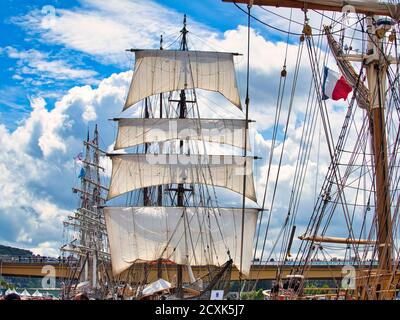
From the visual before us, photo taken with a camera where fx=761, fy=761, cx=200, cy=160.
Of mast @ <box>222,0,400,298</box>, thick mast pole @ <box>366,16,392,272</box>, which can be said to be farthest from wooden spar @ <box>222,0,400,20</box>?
thick mast pole @ <box>366,16,392,272</box>

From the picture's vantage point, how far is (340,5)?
26359 mm

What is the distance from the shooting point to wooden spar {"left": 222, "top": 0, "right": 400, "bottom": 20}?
24797 mm

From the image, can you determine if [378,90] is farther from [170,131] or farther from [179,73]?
[179,73]

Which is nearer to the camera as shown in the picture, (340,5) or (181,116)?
(340,5)

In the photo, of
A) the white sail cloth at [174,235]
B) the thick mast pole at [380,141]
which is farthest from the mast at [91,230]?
the thick mast pole at [380,141]

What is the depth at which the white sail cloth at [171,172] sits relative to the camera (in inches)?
2667

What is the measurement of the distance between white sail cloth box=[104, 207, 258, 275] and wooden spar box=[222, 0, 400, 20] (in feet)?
130

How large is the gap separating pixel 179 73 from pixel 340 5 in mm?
45421

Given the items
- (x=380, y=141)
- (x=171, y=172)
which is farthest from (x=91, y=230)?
(x=380, y=141)

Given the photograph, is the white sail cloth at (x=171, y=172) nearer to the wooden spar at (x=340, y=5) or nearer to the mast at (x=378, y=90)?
the mast at (x=378, y=90)

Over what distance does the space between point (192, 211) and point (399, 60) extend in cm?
4314

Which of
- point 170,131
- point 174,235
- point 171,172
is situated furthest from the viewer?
point 170,131
